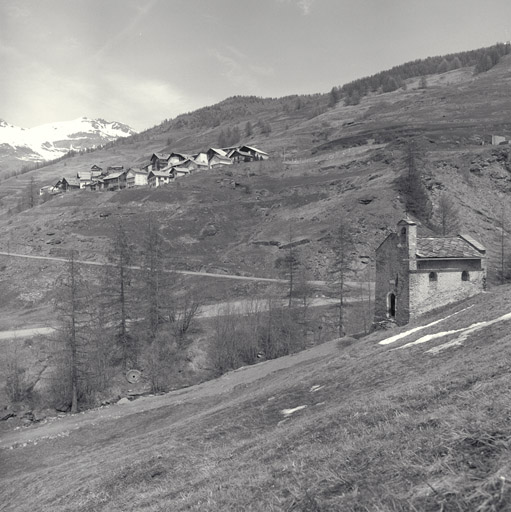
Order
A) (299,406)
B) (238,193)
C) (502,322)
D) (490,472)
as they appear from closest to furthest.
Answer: (490,472) < (299,406) < (502,322) < (238,193)

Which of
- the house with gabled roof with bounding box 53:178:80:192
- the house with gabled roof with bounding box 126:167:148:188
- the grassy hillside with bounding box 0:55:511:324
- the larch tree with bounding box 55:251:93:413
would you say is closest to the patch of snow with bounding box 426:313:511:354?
the larch tree with bounding box 55:251:93:413

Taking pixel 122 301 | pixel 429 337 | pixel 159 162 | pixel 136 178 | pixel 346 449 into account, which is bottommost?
pixel 122 301

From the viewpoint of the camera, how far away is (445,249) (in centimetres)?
3128

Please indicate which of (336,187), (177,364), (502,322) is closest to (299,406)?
(502,322)

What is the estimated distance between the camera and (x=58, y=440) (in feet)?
83.0

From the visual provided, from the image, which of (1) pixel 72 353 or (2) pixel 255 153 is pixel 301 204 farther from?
(1) pixel 72 353

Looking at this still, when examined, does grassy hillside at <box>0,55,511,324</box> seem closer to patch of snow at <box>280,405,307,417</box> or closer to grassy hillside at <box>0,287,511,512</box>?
grassy hillside at <box>0,287,511,512</box>

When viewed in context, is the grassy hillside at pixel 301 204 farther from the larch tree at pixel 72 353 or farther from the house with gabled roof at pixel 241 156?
the larch tree at pixel 72 353

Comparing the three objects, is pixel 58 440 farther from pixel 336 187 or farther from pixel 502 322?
pixel 336 187

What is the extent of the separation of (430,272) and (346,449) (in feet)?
83.9

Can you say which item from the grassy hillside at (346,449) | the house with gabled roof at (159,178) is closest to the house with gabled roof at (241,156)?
the house with gabled roof at (159,178)

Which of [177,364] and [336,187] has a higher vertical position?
[336,187]

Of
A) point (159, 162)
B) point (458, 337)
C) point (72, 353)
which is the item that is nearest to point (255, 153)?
point (159, 162)

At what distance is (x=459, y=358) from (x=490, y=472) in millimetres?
9860
